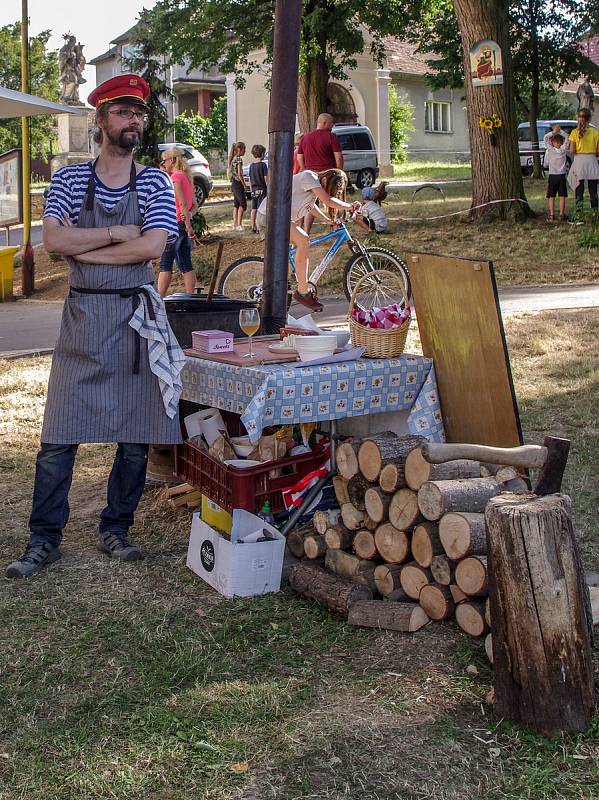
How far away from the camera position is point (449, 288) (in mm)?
4719

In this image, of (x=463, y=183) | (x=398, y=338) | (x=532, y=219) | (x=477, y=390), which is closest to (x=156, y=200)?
(x=398, y=338)

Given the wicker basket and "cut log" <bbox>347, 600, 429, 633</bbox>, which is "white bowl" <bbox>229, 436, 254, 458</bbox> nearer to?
the wicker basket

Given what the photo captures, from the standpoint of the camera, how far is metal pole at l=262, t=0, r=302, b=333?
5.59 m

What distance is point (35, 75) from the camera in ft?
165

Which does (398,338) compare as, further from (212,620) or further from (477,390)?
(212,620)

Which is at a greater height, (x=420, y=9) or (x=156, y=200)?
(x=420, y=9)

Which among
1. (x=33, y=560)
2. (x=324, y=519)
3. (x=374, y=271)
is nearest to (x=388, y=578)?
(x=324, y=519)

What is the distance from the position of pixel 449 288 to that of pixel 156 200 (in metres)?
1.36

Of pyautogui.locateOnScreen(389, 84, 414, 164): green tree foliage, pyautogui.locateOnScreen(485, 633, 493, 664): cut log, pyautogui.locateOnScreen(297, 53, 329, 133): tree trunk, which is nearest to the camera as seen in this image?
pyautogui.locateOnScreen(485, 633, 493, 664): cut log

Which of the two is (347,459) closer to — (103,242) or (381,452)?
(381,452)

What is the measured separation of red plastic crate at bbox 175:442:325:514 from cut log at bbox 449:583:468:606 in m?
1.06

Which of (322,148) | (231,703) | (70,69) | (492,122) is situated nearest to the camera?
(231,703)

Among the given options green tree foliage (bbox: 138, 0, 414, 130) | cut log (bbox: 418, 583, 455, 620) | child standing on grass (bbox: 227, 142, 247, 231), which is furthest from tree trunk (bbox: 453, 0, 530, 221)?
cut log (bbox: 418, 583, 455, 620)

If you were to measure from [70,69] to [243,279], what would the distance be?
18703mm
